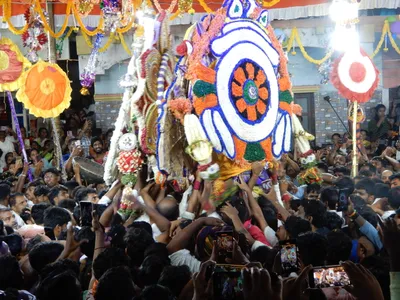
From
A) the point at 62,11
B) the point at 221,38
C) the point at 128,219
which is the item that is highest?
the point at 62,11

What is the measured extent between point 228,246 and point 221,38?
8.94 feet

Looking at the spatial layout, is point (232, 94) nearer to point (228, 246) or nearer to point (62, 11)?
point (228, 246)

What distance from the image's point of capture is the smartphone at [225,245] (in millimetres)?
4152

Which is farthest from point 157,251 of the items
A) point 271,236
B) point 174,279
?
point 271,236

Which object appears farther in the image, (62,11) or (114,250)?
(62,11)

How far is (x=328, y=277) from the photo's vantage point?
3295mm

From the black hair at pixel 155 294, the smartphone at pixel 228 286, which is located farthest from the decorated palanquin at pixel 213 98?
the smartphone at pixel 228 286

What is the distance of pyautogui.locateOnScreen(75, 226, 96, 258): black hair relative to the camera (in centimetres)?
477

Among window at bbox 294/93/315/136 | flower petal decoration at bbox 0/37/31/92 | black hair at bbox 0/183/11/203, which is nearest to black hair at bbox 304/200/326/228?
black hair at bbox 0/183/11/203

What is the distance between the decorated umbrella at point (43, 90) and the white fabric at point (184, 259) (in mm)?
5411

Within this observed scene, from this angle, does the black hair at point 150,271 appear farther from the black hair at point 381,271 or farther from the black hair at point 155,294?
the black hair at point 381,271

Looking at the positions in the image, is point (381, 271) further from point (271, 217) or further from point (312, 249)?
point (271, 217)

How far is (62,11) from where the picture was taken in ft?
46.1

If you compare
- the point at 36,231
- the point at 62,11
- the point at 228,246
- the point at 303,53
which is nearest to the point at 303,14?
the point at 303,53
